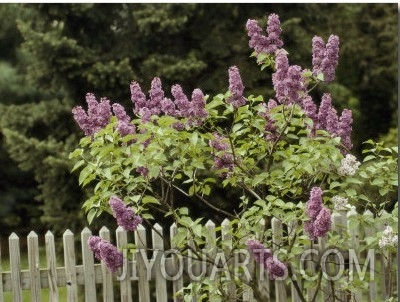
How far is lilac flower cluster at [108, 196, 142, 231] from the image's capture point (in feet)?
13.4

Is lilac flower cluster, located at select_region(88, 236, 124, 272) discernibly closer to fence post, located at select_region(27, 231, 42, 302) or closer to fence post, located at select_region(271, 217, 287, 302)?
fence post, located at select_region(27, 231, 42, 302)

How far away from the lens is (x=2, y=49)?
14453 mm

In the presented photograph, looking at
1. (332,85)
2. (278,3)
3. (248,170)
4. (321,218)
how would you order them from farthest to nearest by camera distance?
1. (332,85)
2. (278,3)
3. (248,170)
4. (321,218)

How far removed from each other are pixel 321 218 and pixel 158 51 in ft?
19.7

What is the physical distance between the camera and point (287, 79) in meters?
4.22

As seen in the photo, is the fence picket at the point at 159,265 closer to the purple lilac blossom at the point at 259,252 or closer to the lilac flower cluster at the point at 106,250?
the lilac flower cluster at the point at 106,250

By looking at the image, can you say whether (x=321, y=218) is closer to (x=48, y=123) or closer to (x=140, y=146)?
(x=140, y=146)

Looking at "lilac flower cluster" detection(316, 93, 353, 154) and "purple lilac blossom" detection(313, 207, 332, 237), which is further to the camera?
"lilac flower cluster" detection(316, 93, 353, 154)

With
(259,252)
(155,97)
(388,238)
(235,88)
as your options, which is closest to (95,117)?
(155,97)

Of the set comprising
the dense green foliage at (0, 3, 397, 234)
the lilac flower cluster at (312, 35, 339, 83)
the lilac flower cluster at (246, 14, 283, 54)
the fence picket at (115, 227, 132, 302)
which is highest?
the dense green foliage at (0, 3, 397, 234)

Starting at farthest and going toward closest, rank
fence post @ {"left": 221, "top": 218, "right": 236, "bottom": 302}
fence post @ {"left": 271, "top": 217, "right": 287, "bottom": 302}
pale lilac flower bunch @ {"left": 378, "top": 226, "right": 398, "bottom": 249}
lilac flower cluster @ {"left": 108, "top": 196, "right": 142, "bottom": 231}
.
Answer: fence post @ {"left": 271, "top": 217, "right": 287, "bottom": 302} → fence post @ {"left": 221, "top": 218, "right": 236, "bottom": 302} → pale lilac flower bunch @ {"left": 378, "top": 226, "right": 398, "bottom": 249} → lilac flower cluster @ {"left": 108, "top": 196, "right": 142, "bottom": 231}

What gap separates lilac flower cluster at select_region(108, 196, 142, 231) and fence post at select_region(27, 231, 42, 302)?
44.8 inches

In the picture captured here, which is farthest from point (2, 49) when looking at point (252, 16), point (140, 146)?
point (140, 146)

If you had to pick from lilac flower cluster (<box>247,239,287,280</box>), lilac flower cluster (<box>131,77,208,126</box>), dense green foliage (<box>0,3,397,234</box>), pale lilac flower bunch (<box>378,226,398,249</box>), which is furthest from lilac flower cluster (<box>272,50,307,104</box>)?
dense green foliage (<box>0,3,397,234</box>)
